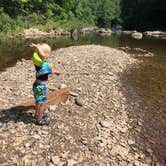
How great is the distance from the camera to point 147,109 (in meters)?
13.5

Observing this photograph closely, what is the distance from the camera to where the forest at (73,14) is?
67.9m

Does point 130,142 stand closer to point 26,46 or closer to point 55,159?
point 55,159

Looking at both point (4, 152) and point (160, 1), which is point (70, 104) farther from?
point (160, 1)

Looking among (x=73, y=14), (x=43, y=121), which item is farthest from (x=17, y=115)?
(x=73, y=14)

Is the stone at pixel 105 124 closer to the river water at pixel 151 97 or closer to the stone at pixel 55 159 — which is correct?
the river water at pixel 151 97

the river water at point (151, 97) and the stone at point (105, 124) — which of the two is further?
the stone at point (105, 124)

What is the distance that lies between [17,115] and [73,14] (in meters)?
98.0

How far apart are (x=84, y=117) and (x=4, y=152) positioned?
11.7ft

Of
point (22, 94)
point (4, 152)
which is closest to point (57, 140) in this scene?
point (4, 152)

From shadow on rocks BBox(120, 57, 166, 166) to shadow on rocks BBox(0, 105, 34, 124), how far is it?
361 centimetres

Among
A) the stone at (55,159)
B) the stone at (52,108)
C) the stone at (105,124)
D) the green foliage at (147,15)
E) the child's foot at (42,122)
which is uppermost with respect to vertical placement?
the child's foot at (42,122)

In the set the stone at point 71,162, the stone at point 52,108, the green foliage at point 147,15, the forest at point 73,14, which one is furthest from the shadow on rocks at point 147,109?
the green foliage at point 147,15

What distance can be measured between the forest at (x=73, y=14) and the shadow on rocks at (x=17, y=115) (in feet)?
156

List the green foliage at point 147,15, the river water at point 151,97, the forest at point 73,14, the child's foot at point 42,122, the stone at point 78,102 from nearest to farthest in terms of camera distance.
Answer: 1. the child's foot at point 42,122
2. the river water at point 151,97
3. the stone at point 78,102
4. the forest at point 73,14
5. the green foliage at point 147,15
